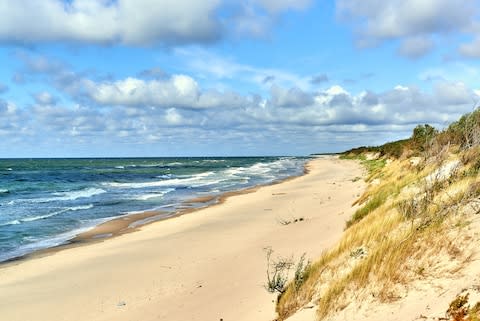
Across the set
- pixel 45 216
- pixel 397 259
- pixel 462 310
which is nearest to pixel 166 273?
pixel 397 259

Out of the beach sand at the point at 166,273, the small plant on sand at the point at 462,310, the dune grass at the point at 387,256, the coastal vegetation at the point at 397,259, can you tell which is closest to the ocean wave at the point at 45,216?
the beach sand at the point at 166,273

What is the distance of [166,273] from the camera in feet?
32.2

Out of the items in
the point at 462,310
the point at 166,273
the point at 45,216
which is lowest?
the point at 166,273

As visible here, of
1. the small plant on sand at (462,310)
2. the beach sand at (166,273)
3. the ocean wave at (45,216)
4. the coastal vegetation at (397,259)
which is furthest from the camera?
the ocean wave at (45,216)

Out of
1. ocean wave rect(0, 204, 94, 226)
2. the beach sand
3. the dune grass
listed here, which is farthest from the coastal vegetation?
ocean wave rect(0, 204, 94, 226)

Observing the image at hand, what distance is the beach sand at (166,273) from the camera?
7.54 meters

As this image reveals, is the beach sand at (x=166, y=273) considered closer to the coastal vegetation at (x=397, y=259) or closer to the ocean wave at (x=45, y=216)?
the coastal vegetation at (x=397, y=259)

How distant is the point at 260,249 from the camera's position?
37.4ft

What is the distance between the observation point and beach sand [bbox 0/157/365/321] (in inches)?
297

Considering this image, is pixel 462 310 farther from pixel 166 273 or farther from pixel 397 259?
pixel 166 273

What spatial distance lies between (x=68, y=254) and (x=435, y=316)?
1145 centimetres

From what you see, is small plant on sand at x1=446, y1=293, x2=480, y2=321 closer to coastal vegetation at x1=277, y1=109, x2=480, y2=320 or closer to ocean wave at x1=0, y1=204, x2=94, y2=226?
coastal vegetation at x1=277, y1=109, x2=480, y2=320

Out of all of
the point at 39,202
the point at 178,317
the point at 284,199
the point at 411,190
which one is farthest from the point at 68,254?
the point at 39,202

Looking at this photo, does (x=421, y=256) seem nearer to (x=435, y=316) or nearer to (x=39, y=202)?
(x=435, y=316)
